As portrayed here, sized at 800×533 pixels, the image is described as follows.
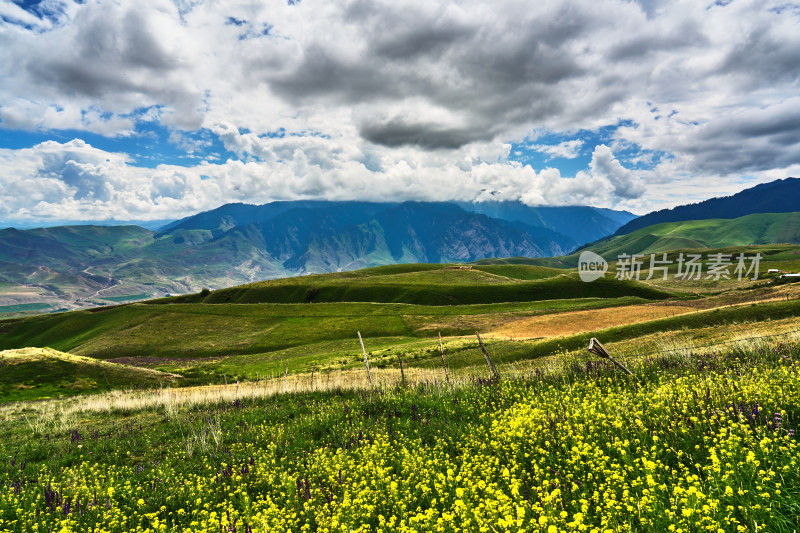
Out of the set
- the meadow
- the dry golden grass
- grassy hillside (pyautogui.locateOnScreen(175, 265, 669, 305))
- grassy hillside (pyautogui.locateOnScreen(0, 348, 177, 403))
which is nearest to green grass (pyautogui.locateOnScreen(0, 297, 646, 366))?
the dry golden grass

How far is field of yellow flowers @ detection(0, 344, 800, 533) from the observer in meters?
5.73

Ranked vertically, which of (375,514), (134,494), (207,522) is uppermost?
(375,514)

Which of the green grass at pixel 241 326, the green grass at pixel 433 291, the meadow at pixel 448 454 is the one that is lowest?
the green grass at pixel 241 326

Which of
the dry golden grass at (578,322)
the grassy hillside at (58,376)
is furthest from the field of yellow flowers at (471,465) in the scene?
the dry golden grass at (578,322)

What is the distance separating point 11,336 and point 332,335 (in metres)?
118

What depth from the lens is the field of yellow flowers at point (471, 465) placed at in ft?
18.8

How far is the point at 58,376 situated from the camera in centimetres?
4509

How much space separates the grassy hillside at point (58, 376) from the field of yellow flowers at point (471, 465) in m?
31.4

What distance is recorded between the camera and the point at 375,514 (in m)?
7.68

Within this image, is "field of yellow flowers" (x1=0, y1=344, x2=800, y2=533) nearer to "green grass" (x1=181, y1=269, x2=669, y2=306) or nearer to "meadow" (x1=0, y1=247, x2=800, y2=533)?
"meadow" (x1=0, y1=247, x2=800, y2=533)

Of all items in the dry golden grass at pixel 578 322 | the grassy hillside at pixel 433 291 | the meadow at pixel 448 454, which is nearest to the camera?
the meadow at pixel 448 454

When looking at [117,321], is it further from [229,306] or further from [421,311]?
[421,311]

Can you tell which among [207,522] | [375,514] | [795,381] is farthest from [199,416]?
[795,381]

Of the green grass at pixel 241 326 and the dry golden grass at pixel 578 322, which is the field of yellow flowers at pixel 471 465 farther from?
the green grass at pixel 241 326
